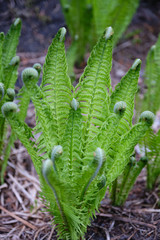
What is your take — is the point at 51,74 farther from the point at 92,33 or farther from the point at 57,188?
the point at 92,33

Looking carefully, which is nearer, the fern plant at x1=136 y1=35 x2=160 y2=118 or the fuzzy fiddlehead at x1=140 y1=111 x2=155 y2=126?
the fuzzy fiddlehead at x1=140 y1=111 x2=155 y2=126

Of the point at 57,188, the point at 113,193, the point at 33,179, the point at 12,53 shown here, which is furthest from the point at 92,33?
the point at 57,188

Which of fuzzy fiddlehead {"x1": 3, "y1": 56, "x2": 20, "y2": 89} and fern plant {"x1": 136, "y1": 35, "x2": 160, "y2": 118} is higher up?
fern plant {"x1": 136, "y1": 35, "x2": 160, "y2": 118}

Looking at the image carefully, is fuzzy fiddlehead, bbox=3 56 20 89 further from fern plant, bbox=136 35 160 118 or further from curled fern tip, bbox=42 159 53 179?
fern plant, bbox=136 35 160 118

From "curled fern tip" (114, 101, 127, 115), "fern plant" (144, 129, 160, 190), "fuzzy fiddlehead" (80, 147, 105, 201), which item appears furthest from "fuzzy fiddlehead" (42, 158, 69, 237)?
"fern plant" (144, 129, 160, 190)

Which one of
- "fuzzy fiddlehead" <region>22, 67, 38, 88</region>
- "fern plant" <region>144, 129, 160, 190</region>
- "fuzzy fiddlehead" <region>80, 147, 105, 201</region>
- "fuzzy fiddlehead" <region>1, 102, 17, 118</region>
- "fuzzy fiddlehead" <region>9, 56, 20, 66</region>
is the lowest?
"fuzzy fiddlehead" <region>80, 147, 105, 201</region>

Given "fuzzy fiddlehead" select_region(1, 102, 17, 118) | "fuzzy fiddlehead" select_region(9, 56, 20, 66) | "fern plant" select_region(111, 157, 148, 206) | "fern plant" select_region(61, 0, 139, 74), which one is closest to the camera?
"fuzzy fiddlehead" select_region(1, 102, 17, 118)
